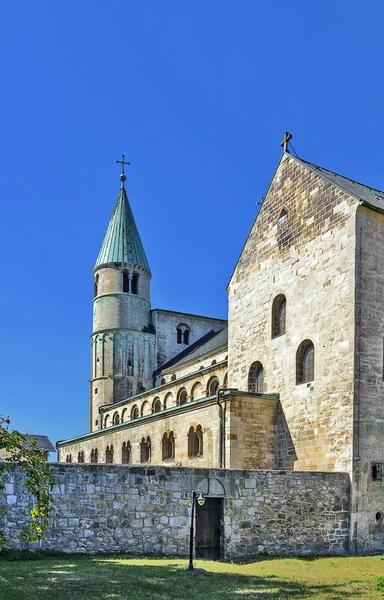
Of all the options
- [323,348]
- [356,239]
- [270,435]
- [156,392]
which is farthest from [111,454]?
[356,239]

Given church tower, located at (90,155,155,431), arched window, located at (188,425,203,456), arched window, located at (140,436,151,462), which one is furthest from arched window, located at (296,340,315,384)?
church tower, located at (90,155,155,431)

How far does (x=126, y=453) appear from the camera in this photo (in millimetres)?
39969

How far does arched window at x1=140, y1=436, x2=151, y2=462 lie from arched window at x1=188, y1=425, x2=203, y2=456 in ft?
20.7

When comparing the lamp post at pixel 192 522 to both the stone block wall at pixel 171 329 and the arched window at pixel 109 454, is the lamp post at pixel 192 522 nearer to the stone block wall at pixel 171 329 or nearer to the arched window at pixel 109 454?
the arched window at pixel 109 454

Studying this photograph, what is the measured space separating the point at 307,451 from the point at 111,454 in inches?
825

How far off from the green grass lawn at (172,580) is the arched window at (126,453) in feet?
70.5

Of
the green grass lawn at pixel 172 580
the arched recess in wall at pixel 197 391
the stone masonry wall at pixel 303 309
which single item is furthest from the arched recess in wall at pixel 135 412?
the green grass lawn at pixel 172 580

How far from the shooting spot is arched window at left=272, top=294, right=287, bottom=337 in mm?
27828

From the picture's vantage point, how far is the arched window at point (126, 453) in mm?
39281

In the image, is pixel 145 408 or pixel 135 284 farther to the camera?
pixel 135 284

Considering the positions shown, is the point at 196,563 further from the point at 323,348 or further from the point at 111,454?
the point at 111,454

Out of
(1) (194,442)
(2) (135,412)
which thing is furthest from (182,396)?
(1) (194,442)

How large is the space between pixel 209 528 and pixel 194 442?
10450 millimetres

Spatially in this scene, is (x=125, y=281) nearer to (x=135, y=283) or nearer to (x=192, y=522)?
(x=135, y=283)
